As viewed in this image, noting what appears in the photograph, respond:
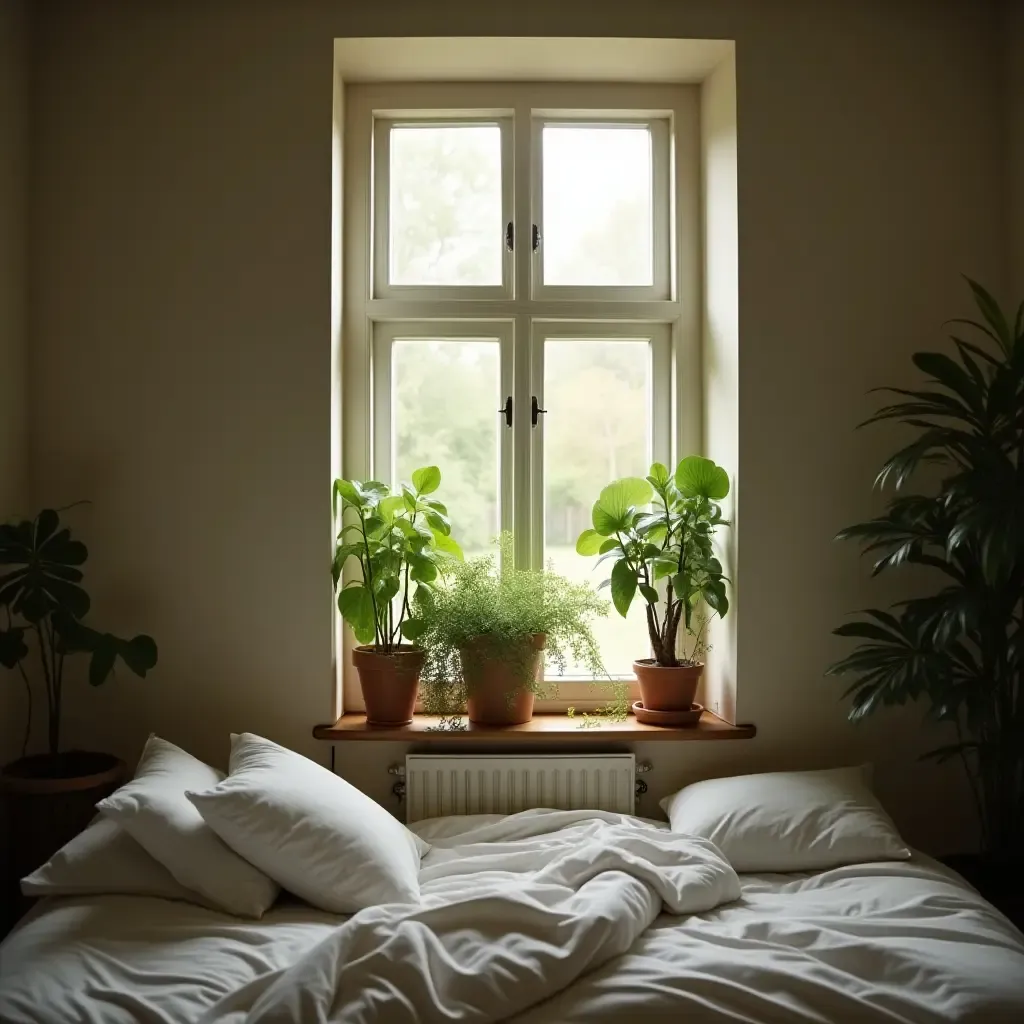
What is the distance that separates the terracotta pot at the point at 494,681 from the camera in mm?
2992

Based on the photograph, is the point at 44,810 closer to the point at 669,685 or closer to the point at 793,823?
the point at 669,685

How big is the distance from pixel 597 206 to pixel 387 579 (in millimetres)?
1472

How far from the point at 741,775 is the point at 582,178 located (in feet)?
6.65

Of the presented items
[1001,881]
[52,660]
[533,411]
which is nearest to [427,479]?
[533,411]

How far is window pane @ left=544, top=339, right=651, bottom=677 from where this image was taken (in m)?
3.40

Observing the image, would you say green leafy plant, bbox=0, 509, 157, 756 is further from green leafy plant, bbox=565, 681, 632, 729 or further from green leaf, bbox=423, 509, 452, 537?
green leafy plant, bbox=565, 681, 632, 729

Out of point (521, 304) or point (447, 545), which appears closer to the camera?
point (447, 545)

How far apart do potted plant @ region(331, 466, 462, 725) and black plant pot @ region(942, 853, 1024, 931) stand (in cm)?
163

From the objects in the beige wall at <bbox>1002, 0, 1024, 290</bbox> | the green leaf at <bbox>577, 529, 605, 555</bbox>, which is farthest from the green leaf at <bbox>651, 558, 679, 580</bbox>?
the beige wall at <bbox>1002, 0, 1024, 290</bbox>

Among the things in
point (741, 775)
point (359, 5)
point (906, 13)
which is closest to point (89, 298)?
point (359, 5)

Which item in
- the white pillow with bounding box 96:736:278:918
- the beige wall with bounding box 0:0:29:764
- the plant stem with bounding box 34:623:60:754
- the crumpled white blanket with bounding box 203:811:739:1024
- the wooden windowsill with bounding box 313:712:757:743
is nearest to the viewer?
the crumpled white blanket with bounding box 203:811:739:1024

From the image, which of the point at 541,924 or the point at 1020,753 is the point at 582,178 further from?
the point at 541,924

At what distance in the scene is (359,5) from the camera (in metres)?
3.05

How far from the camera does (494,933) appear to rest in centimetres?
198
